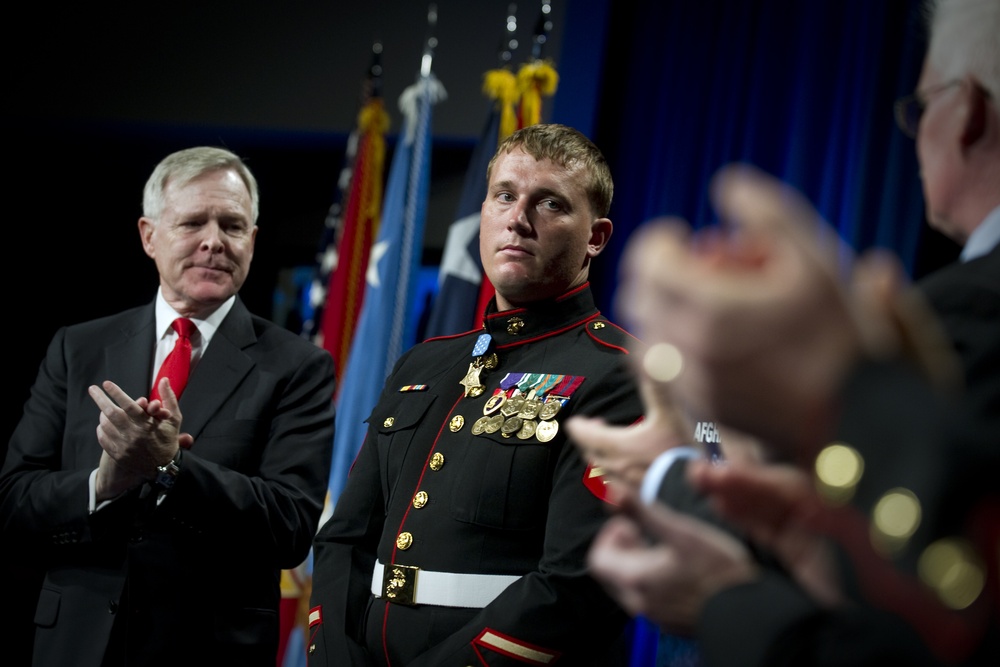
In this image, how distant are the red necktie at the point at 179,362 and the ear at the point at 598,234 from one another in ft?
3.05

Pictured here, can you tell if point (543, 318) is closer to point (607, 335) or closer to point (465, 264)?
point (607, 335)

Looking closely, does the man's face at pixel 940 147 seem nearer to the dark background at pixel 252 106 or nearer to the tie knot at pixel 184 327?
the tie knot at pixel 184 327

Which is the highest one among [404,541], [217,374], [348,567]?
[217,374]

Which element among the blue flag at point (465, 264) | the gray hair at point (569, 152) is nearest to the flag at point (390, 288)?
the blue flag at point (465, 264)

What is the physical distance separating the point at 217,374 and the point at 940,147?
164 centimetres

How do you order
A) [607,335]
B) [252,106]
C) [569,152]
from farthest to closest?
[252,106] → [569,152] → [607,335]

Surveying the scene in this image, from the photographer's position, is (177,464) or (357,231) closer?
(177,464)

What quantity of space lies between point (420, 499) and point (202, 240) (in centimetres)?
91

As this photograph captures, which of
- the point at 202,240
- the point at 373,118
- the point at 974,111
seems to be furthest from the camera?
the point at 373,118

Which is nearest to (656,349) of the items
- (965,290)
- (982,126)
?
(965,290)

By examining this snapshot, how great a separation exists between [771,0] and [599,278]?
1.14 metres

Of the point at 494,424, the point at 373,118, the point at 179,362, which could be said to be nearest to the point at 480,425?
the point at 494,424

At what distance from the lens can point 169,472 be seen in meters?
1.82

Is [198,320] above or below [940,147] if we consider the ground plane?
below
